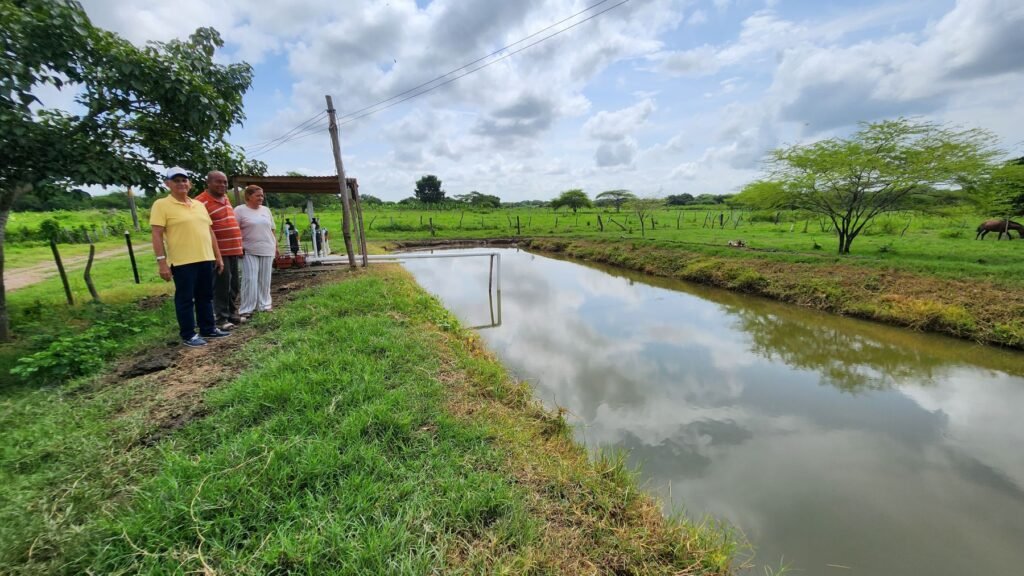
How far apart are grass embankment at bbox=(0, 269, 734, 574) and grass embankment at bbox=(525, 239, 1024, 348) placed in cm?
792

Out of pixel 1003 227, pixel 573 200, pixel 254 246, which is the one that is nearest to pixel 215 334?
pixel 254 246

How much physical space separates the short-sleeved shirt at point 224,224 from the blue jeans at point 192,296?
0.68 metres

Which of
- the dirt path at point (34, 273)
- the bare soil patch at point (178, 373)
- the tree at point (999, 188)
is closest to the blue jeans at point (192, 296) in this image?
the bare soil patch at point (178, 373)

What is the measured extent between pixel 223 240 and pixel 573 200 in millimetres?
55315

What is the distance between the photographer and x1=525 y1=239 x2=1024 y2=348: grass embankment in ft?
22.3

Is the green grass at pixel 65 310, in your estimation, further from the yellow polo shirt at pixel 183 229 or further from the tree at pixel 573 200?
the tree at pixel 573 200

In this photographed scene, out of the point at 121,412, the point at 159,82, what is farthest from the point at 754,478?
the point at 159,82

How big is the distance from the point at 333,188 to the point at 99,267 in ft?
25.2

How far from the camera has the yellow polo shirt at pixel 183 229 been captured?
3.70 meters

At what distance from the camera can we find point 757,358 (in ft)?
20.6

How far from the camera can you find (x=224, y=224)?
469cm

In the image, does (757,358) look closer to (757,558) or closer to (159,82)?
(757,558)

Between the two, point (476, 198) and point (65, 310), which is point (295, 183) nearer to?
point (65, 310)

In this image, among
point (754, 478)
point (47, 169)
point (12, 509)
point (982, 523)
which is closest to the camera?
point (12, 509)
